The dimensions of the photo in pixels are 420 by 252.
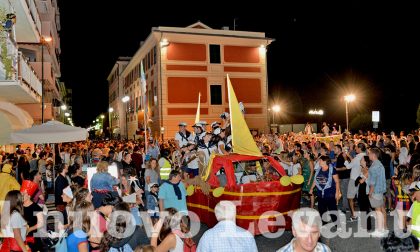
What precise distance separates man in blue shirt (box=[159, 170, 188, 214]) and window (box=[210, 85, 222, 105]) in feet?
92.1

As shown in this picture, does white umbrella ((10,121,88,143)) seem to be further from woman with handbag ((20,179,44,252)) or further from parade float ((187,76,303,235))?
woman with handbag ((20,179,44,252))

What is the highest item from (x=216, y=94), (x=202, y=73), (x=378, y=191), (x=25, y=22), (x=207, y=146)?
(x=202, y=73)

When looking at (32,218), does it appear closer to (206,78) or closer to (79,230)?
(79,230)

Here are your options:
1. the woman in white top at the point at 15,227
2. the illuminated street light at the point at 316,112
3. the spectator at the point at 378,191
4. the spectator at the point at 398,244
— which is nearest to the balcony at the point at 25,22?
the woman in white top at the point at 15,227

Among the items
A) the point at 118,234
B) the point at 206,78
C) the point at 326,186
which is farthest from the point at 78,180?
the point at 206,78

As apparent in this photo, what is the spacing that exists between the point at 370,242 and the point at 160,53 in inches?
1102

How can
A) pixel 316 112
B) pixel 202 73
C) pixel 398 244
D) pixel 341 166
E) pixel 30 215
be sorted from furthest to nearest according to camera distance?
pixel 316 112
pixel 202 73
pixel 341 166
pixel 30 215
pixel 398 244

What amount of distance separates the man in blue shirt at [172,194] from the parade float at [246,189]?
788 millimetres

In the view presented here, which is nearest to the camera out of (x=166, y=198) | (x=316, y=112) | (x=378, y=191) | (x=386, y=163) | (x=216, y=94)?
(x=166, y=198)

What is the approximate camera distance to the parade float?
834cm

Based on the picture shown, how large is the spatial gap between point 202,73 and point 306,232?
32.4 m

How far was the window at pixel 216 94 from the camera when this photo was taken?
118 ft

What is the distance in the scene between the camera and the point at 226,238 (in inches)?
183

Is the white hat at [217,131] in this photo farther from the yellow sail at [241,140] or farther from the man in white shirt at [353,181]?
the man in white shirt at [353,181]
